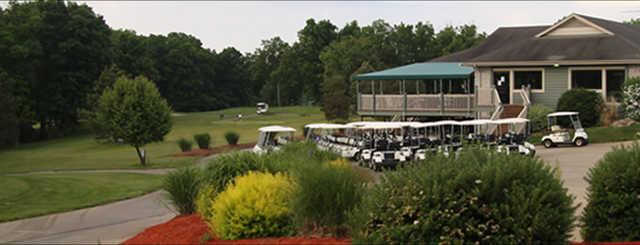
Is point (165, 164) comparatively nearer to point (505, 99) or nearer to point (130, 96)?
point (130, 96)

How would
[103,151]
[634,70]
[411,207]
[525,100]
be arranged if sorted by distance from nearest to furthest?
[411,207] < [634,70] < [525,100] < [103,151]

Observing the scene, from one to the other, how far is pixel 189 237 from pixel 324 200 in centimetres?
214

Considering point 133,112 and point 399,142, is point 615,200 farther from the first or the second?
point 133,112

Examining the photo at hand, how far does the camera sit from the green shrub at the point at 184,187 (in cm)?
1313

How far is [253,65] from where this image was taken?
122 metres

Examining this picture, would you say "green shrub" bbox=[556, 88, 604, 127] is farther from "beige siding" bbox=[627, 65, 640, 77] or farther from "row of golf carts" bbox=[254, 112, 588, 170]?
"beige siding" bbox=[627, 65, 640, 77]

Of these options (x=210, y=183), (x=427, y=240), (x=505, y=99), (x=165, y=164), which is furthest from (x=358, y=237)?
(x=505, y=99)

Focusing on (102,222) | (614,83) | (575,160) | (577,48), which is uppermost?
(577,48)

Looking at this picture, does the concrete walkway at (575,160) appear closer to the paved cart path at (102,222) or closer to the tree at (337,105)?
the paved cart path at (102,222)

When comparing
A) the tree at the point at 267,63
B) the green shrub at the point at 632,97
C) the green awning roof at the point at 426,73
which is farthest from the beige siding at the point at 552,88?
the tree at the point at 267,63

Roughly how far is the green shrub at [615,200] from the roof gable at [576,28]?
30.6 metres

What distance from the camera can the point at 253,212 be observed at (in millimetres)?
10047

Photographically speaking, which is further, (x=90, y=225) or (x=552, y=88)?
(x=552, y=88)

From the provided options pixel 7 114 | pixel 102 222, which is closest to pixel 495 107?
pixel 102 222
